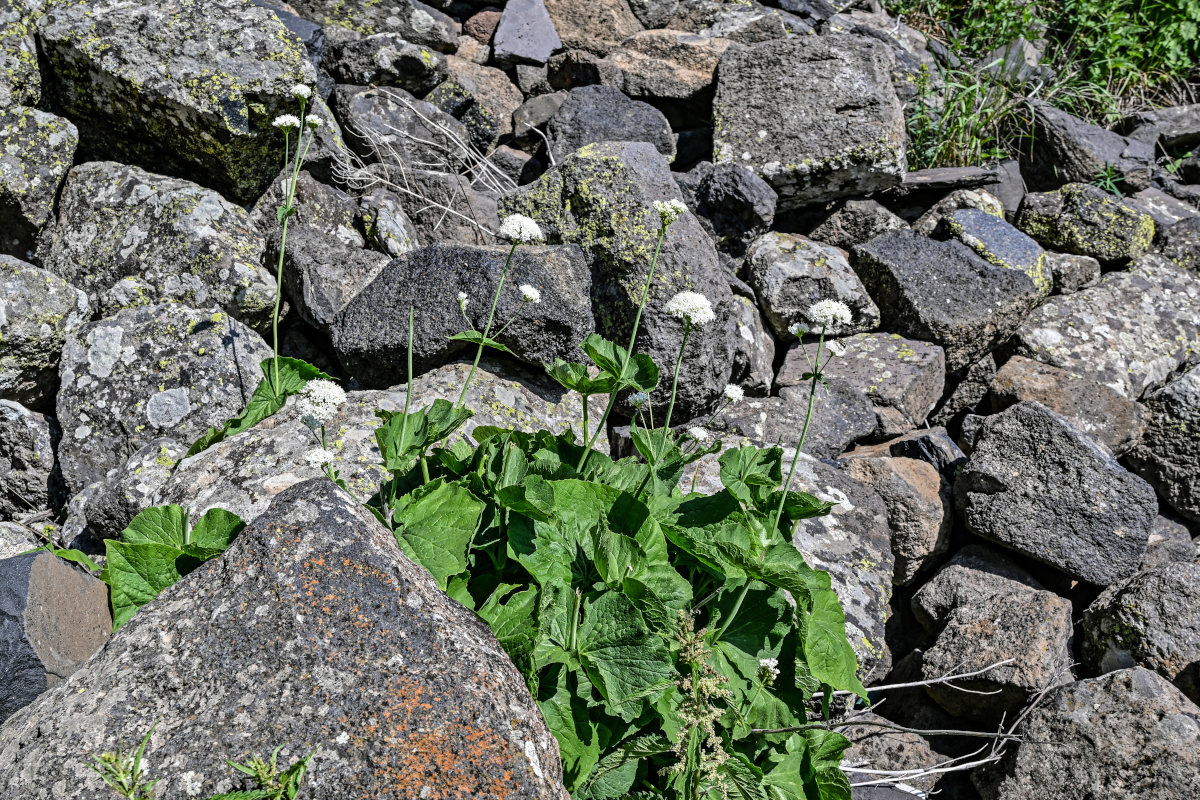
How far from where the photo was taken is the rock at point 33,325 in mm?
4801

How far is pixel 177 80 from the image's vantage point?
17.2ft

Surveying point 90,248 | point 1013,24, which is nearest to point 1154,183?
point 1013,24

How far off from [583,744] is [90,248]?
455 centimetres

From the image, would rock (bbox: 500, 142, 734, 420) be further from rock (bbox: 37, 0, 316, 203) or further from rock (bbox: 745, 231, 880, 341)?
rock (bbox: 37, 0, 316, 203)

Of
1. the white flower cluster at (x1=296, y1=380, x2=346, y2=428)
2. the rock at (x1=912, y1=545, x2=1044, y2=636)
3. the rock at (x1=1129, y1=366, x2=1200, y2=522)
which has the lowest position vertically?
the rock at (x1=912, y1=545, x2=1044, y2=636)

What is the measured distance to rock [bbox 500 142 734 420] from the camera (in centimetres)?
536

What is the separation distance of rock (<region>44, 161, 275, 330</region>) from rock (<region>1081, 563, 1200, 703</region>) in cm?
532

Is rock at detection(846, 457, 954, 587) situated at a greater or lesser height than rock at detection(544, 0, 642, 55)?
lesser

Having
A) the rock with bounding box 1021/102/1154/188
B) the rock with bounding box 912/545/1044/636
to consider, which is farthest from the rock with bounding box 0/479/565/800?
the rock with bounding box 1021/102/1154/188

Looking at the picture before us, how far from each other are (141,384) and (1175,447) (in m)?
6.70

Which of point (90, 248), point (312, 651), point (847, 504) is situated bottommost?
point (847, 504)

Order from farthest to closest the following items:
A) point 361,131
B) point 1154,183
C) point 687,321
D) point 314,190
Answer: point 1154,183 < point 361,131 < point 314,190 < point 687,321

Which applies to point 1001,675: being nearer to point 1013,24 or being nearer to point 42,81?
point 42,81

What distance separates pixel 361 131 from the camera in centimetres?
664
